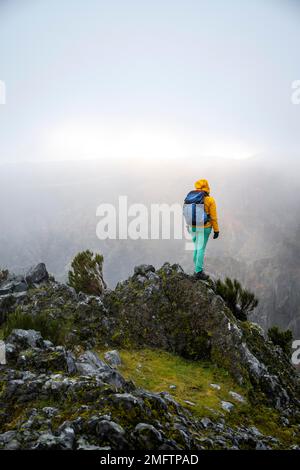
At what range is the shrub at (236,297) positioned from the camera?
1330 centimetres

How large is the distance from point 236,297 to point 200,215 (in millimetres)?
4392

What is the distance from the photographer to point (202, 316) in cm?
1098

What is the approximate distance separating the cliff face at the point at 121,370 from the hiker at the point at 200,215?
168 centimetres

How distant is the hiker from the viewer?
10.9 m

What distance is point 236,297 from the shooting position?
13641mm

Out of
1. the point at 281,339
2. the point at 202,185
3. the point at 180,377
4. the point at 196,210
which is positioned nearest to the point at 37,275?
the point at 196,210

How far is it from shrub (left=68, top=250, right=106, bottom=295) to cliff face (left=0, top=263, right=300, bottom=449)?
1.98m

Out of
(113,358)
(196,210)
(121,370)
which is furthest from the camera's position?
(196,210)

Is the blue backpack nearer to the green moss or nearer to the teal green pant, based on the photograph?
the teal green pant

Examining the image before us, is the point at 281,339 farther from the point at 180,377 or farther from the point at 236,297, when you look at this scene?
the point at 180,377

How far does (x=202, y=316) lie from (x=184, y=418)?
5.29 meters

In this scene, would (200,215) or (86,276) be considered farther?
(86,276)

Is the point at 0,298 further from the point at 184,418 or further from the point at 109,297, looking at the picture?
the point at 184,418

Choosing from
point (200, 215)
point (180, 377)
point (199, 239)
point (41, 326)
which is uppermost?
point (200, 215)
